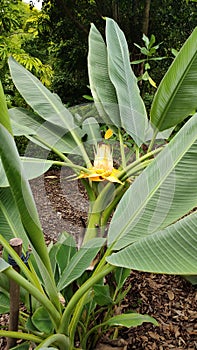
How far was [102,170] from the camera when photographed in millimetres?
1057

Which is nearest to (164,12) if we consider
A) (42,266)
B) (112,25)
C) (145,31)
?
(145,31)

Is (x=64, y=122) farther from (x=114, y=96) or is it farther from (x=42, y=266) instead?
(x=42, y=266)

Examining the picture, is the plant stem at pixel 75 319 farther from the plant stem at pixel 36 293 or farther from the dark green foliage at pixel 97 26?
the dark green foliage at pixel 97 26

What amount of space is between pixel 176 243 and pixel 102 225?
440 millimetres

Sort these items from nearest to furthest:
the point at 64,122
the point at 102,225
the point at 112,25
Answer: the point at 102,225, the point at 64,122, the point at 112,25

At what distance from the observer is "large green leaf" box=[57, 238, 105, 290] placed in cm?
83

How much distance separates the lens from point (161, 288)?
1473mm

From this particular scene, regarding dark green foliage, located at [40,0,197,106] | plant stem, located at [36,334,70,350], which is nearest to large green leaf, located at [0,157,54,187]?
plant stem, located at [36,334,70,350]

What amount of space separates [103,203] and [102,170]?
0.10 meters

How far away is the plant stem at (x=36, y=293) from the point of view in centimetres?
71

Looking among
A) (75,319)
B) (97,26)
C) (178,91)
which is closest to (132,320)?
(75,319)

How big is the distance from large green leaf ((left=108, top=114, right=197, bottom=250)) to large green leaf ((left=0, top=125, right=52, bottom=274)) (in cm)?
18

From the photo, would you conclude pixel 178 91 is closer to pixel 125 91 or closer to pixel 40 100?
pixel 125 91

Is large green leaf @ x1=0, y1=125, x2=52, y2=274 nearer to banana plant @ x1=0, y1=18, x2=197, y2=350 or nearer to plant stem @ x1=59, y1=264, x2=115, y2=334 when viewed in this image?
banana plant @ x1=0, y1=18, x2=197, y2=350
